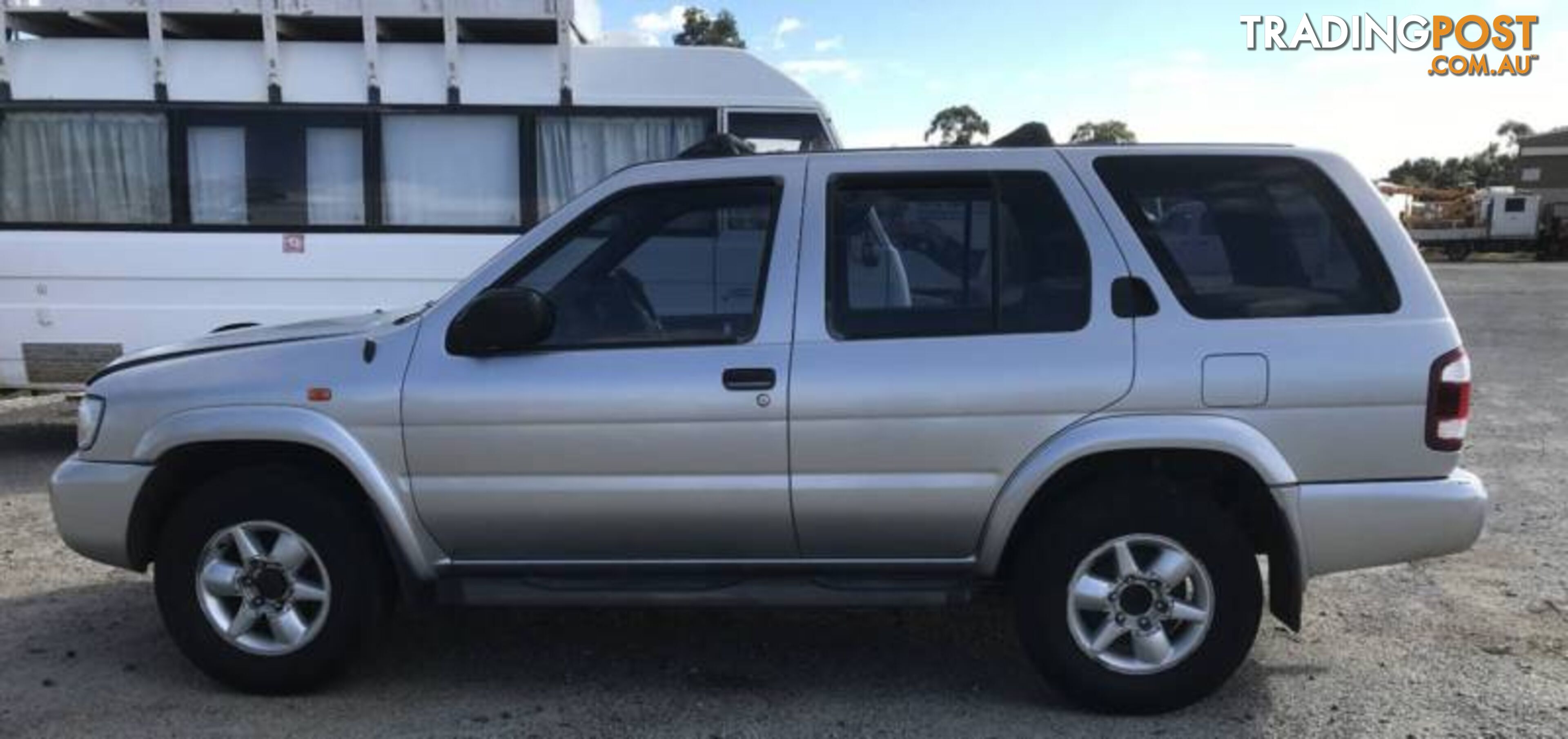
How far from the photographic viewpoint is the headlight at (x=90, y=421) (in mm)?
4039

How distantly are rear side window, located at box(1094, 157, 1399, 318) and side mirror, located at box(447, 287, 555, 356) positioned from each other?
1834mm

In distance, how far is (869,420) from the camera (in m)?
3.71

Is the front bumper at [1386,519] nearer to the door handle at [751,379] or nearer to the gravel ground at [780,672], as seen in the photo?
the gravel ground at [780,672]

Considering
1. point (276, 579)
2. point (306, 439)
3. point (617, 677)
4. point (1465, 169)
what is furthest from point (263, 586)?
point (1465, 169)

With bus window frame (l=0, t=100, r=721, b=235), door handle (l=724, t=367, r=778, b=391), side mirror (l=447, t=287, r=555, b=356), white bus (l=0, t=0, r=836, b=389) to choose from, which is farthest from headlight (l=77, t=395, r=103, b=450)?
bus window frame (l=0, t=100, r=721, b=235)

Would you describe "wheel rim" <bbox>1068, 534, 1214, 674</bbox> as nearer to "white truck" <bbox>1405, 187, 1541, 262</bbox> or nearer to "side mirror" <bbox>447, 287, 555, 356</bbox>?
→ "side mirror" <bbox>447, 287, 555, 356</bbox>

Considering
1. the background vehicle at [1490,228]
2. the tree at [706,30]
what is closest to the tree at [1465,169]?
the background vehicle at [1490,228]

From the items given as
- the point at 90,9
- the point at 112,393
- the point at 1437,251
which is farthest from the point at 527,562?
the point at 1437,251

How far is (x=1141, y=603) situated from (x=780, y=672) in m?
1.30

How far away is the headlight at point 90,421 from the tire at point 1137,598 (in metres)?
3.08

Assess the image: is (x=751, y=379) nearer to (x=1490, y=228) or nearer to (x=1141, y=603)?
(x=1141, y=603)

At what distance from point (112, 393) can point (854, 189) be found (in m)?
2.57

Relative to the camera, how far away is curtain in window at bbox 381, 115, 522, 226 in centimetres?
798

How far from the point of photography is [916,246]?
152 inches
